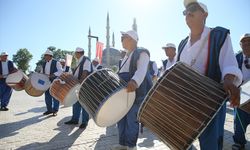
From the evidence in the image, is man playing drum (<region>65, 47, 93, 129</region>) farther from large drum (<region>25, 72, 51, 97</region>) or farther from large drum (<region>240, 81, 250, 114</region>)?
large drum (<region>240, 81, 250, 114</region>)

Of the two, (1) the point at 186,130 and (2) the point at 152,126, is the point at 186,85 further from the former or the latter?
(2) the point at 152,126

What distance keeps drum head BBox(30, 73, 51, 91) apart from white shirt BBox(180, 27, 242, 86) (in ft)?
19.0

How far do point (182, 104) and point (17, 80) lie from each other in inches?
282

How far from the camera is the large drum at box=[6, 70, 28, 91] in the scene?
27.4ft

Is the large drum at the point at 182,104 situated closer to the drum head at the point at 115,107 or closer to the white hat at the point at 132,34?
the drum head at the point at 115,107

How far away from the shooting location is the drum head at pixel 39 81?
775 cm

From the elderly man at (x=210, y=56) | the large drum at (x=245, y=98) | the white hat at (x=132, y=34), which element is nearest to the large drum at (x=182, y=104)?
the elderly man at (x=210, y=56)

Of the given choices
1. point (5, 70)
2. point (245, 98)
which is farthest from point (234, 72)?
point (5, 70)

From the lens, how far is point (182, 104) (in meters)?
2.35

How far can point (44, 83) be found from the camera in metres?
7.86

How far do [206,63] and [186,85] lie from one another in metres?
0.35

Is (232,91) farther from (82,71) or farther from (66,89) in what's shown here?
(82,71)

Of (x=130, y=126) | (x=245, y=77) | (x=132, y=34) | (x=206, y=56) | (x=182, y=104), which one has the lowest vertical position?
(x=130, y=126)

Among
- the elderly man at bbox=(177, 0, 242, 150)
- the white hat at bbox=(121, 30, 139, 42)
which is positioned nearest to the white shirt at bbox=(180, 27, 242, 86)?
the elderly man at bbox=(177, 0, 242, 150)
